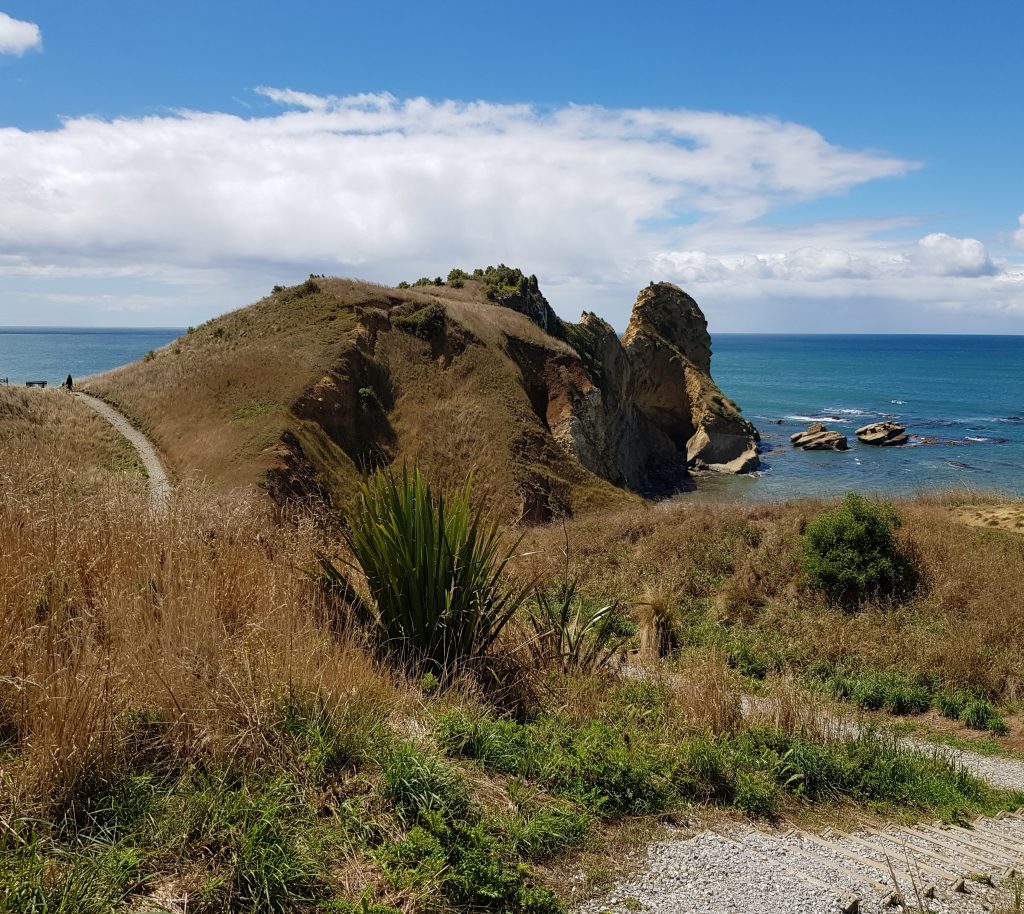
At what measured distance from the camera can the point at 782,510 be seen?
2158 cm

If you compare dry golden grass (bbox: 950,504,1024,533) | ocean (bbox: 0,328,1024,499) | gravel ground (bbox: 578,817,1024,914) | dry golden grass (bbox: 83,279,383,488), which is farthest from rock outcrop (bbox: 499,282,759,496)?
gravel ground (bbox: 578,817,1024,914)

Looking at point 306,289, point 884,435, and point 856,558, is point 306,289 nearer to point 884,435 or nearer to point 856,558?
point 856,558

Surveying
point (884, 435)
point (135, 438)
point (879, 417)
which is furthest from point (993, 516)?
point (879, 417)

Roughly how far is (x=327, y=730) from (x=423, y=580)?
5.91ft

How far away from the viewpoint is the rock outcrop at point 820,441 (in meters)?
66.0

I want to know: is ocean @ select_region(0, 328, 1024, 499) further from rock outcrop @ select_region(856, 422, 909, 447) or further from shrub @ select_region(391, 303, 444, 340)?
shrub @ select_region(391, 303, 444, 340)

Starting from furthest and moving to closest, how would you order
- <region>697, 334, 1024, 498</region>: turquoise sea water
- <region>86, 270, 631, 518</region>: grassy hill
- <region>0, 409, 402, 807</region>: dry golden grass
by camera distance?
<region>697, 334, 1024, 498</region>: turquoise sea water, <region>86, 270, 631, 518</region>: grassy hill, <region>0, 409, 402, 807</region>: dry golden grass

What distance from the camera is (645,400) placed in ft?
214

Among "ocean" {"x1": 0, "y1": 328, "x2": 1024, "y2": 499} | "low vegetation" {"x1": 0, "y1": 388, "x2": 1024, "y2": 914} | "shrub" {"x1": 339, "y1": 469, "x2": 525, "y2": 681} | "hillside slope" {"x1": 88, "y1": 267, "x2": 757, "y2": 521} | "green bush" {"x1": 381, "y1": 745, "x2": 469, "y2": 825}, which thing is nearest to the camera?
"low vegetation" {"x1": 0, "y1": 388, "x2": 1024, "y2": 914}

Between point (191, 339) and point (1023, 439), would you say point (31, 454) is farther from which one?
Answer: point (1023, 439)

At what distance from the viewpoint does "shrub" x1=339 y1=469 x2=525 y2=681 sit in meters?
5.92

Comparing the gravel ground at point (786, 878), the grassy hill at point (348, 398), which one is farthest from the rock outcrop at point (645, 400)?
the gravel ground at point (786, 878)

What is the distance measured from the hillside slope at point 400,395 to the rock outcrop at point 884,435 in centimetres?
2108

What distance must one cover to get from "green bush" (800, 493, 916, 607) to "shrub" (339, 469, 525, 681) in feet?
43.4
